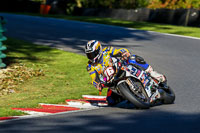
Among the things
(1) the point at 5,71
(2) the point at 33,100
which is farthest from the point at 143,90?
(1) the point at 5,71

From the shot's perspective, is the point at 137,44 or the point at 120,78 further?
the point at 137,44

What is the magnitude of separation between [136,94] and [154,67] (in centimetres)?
590

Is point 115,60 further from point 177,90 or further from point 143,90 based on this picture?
point 177,90

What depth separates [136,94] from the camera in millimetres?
7777

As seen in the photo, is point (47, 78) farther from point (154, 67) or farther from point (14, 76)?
point (154, 67)

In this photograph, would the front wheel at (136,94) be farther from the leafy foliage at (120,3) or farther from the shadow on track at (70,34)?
the leafy foliage at (120,3)

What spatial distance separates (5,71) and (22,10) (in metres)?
36.8

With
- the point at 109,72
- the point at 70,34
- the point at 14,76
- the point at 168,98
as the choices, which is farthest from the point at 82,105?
the point at 70,34

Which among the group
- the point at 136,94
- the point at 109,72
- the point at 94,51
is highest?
the point at 94,51

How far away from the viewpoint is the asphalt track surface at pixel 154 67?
6566mm

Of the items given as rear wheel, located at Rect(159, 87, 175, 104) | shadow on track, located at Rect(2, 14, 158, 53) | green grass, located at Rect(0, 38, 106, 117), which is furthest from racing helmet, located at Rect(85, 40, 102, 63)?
shadow on track, located at Rect(2, 14, 158, 53)

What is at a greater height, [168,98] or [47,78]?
[168,98]

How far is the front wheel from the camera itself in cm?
760

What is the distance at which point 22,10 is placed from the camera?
48.6 meters
